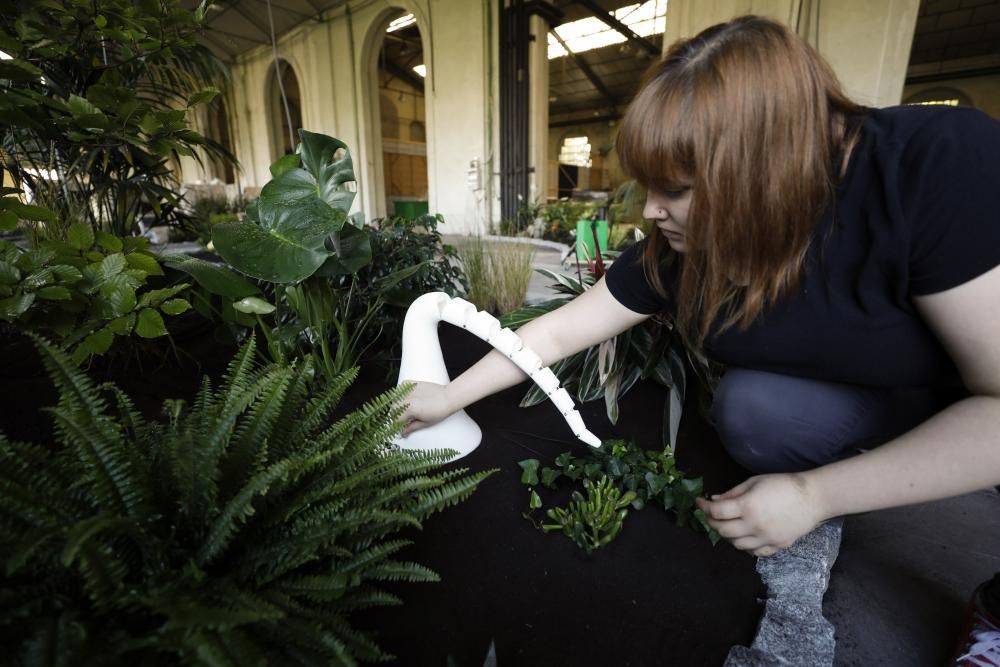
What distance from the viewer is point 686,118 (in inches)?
27.4

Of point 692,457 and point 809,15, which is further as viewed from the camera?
point 809,15

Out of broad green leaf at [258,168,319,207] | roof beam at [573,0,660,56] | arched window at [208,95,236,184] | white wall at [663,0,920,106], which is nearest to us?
broad green leaf at [258,168,319,207]

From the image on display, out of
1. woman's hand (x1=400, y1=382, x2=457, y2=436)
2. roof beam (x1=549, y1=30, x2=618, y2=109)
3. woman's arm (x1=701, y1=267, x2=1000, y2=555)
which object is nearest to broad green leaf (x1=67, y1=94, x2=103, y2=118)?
woman's hand (x1=400, y1=382, x2=457, y2=436)

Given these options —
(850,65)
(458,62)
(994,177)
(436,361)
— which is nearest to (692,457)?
(436,361)

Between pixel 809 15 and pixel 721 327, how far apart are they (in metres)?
4.96

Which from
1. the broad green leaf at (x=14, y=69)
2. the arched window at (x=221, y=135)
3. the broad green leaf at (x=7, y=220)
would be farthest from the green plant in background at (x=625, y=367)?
the arched window at (x=221, y=135)

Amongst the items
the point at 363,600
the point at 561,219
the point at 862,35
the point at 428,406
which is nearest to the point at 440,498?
the point at 363,600

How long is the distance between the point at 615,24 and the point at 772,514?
915 centimetres

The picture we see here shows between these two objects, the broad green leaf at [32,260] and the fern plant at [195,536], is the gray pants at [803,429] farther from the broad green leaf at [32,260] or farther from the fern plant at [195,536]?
the broad green leaf at [32,260]

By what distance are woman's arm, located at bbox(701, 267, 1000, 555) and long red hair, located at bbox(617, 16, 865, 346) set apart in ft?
0.74

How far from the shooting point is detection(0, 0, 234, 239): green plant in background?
1.16 metres

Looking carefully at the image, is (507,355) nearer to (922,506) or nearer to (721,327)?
(721,327)

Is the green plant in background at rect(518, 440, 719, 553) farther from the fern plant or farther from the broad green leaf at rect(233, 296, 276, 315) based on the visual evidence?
the broad green leaf at rect(233, 296, 276, 315)

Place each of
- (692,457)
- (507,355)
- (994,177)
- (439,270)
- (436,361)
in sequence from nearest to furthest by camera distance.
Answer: (994,177)
(507,355)
(436,361)
(692,457)
(439,270)
